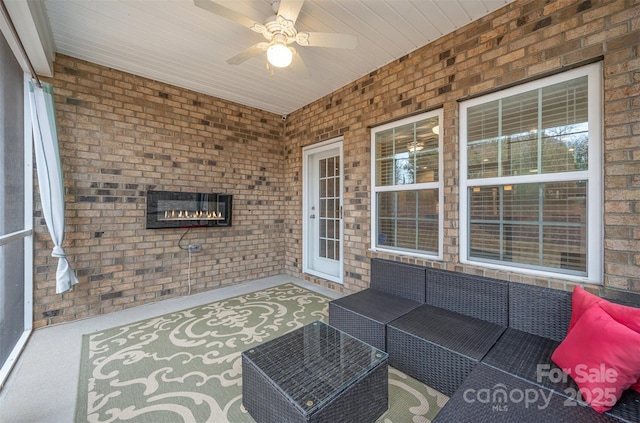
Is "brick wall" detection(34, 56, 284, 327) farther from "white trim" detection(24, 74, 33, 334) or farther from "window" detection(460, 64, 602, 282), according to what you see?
"window" detection(460, 64, 602, 282)

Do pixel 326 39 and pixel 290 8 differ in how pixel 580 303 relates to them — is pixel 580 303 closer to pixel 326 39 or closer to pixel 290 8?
pixel 326 39

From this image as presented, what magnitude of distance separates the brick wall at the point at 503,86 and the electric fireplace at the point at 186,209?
1856mm

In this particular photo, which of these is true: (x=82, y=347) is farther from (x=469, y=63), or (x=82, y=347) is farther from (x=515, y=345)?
(x=469, y=63)

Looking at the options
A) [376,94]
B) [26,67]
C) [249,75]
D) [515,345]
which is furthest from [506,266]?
[26,67]

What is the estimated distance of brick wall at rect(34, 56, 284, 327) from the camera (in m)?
2.89

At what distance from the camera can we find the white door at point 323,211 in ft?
13.2

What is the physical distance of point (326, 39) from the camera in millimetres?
2129

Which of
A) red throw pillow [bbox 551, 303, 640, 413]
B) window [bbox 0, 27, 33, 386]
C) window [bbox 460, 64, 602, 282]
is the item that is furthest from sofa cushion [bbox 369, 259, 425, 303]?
window [bbox 0, 27, 33, 386]

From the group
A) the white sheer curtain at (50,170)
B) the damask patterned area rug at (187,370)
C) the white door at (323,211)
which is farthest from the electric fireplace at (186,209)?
the white door at (323,211)

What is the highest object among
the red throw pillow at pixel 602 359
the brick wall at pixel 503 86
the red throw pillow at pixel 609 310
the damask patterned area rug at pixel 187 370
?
the brick wall at pixel 503 86

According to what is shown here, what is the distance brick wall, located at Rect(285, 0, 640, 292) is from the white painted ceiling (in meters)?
0.19

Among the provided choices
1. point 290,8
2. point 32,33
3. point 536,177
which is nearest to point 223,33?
point 290,8

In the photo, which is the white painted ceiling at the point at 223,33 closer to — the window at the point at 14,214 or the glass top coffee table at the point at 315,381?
the window at the point at 14,214

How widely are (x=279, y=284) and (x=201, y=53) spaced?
3206mm
